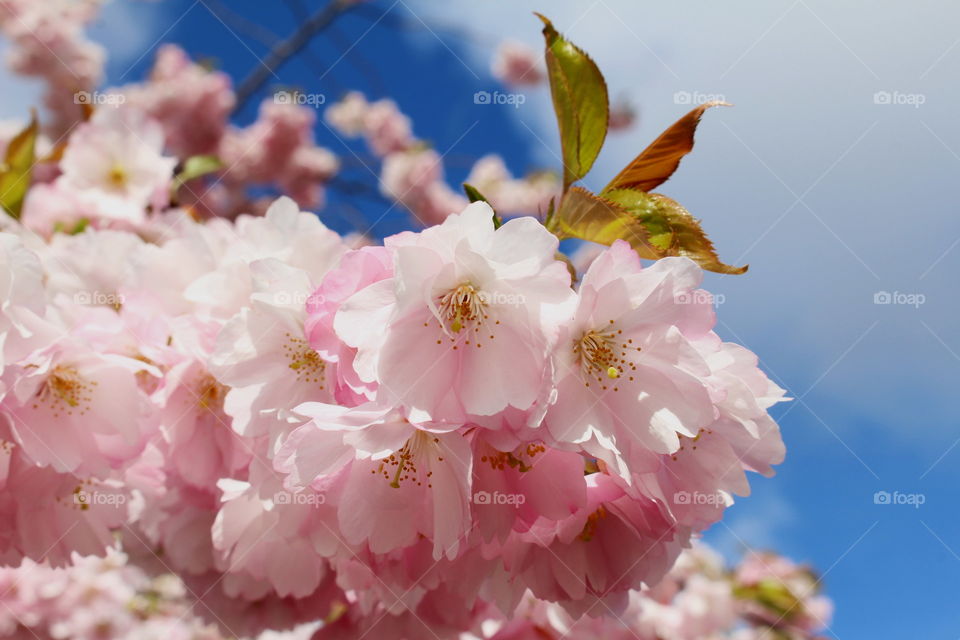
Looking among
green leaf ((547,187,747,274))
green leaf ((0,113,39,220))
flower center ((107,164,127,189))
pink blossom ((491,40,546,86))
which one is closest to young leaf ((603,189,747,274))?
green leaf ((547,187,747,274))

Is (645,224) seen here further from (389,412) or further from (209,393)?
(209,393)

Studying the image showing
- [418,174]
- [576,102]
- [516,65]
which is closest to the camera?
[576,102]

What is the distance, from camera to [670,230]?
816 mm

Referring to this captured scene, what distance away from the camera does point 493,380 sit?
71 cm

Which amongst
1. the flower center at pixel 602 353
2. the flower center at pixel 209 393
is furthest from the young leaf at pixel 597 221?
the flower center at pixel 209 393

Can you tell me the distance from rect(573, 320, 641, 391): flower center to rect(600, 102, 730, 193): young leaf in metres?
0.23

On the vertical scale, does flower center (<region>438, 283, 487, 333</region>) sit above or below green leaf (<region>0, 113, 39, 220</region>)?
above

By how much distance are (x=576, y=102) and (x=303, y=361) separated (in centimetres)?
53

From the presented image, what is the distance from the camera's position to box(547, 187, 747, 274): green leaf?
2.63 feet

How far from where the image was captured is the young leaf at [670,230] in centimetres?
80

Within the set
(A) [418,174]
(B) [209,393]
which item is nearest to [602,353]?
(B) [209,393]

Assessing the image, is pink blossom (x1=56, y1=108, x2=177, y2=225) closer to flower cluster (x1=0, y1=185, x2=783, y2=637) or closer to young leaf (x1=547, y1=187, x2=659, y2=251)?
flower cluster (x1=0, y1=185, x2=783, y2=637)

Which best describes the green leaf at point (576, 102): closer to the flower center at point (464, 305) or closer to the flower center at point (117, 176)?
the flower center at point (464, 305)

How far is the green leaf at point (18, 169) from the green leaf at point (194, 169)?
0.35m
